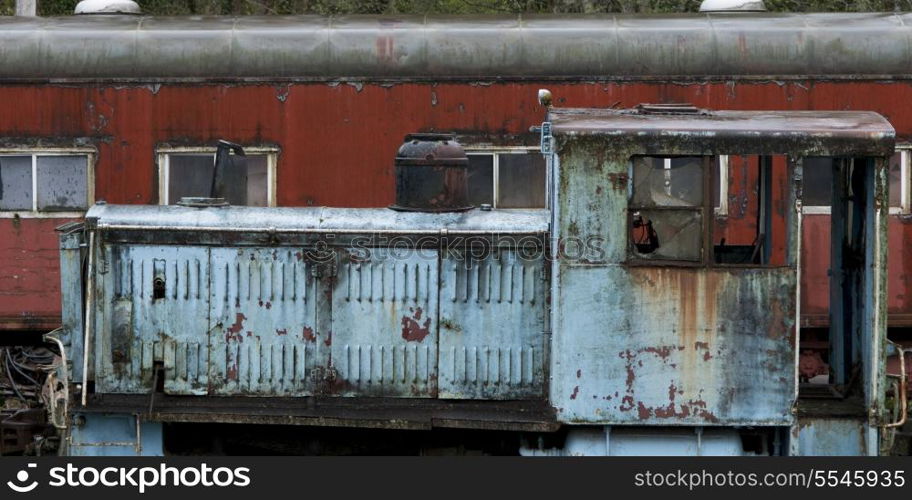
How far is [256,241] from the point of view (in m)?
8.33

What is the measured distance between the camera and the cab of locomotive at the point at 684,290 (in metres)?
7.48

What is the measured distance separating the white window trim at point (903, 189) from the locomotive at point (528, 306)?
3.21m

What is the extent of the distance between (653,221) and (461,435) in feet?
6.36

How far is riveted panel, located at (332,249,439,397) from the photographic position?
8258 mm

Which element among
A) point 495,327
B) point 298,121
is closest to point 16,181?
point 298,121

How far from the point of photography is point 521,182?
11766mm

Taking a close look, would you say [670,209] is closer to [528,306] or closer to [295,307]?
[528,306]

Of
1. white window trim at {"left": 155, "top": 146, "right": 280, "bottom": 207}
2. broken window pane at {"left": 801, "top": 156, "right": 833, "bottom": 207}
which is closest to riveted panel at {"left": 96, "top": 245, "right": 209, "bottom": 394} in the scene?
white window trim at {"left": 155, "top": 146, "right": 280, "bottom": 207}

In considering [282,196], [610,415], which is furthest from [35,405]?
[610,415]

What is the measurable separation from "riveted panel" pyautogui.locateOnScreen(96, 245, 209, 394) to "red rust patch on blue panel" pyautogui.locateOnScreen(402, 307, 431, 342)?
1.33 metres

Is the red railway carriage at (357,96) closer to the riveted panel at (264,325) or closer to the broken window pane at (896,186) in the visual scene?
the broken window pane at (896,186)

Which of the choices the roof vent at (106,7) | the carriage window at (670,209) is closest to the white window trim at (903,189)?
the carriage window at (670,209)

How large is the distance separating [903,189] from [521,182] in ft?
11.7

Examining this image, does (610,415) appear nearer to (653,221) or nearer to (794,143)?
(653,221)
